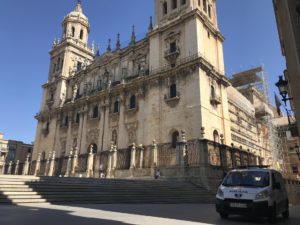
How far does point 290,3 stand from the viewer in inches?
344

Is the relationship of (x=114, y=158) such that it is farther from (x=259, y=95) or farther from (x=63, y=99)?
(x=259, y=95)

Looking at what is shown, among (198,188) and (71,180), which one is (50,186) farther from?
Answer: (198,188)

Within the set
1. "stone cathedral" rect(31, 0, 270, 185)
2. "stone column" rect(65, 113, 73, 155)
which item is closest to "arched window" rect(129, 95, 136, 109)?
"stone cathedral" rect(31, 0, 270, 185)

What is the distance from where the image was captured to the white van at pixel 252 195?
736 centimetres

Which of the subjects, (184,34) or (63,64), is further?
(63,64)

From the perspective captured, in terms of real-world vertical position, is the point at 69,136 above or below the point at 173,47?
below

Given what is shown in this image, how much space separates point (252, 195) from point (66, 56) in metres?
37.6

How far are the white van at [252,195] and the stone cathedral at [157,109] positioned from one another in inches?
395

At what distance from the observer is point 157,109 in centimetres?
2577

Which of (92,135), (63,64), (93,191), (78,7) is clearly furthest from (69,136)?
(78,7)

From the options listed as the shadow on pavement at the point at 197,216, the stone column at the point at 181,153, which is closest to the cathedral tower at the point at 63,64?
the stone column at the point at 181,153

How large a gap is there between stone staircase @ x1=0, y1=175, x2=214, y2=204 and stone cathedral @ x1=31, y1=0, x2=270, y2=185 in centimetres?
352

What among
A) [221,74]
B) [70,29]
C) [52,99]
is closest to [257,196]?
[221,74]

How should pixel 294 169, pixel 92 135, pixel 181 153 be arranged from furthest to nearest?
1. pixel 294 169
2. pixel 92 135
3. pixel 181 153
